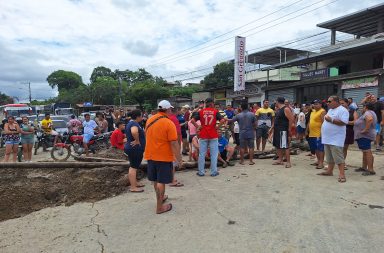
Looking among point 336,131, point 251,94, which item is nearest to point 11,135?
point 336,131

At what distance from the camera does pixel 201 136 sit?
729 cm

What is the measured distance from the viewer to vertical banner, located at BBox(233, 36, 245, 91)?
2556 cm

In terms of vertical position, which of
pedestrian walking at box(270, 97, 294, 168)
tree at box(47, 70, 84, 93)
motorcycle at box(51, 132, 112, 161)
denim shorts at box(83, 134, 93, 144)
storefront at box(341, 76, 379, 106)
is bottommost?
motorcycle at box(51, 132, 112, 161)

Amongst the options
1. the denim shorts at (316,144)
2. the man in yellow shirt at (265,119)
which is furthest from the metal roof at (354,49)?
the denim shorts at (316,144)

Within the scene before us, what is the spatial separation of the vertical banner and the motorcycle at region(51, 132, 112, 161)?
15.2 meters

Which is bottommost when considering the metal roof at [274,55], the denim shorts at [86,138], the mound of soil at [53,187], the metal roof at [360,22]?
the mound of soil at [53,187]

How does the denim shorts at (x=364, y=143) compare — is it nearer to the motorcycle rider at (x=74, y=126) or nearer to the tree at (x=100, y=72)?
the motorcycle rider at (x=74, y=126)

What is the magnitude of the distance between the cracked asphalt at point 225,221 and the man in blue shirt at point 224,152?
68.5 inches

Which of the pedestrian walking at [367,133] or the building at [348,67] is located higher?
the building at [348,67]

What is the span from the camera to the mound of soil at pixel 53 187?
5.97 m

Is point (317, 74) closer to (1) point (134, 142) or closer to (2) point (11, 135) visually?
(2) point (11, 135)

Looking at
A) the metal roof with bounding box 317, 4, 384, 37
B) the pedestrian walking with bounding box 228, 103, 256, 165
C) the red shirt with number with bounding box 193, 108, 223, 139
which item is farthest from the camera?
the metal roof with bounding box 317, 4, 384, 37

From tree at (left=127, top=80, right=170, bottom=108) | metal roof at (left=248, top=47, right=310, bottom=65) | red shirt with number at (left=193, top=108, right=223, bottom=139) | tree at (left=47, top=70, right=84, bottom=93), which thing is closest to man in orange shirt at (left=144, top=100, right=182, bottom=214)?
red shirt with number at (left=193, top=108, right=223, bottom=139)

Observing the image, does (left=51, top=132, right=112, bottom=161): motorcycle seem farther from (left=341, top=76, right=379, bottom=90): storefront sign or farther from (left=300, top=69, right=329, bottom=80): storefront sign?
(left=300, top=69, right=329, bottom=80): storefront sign
